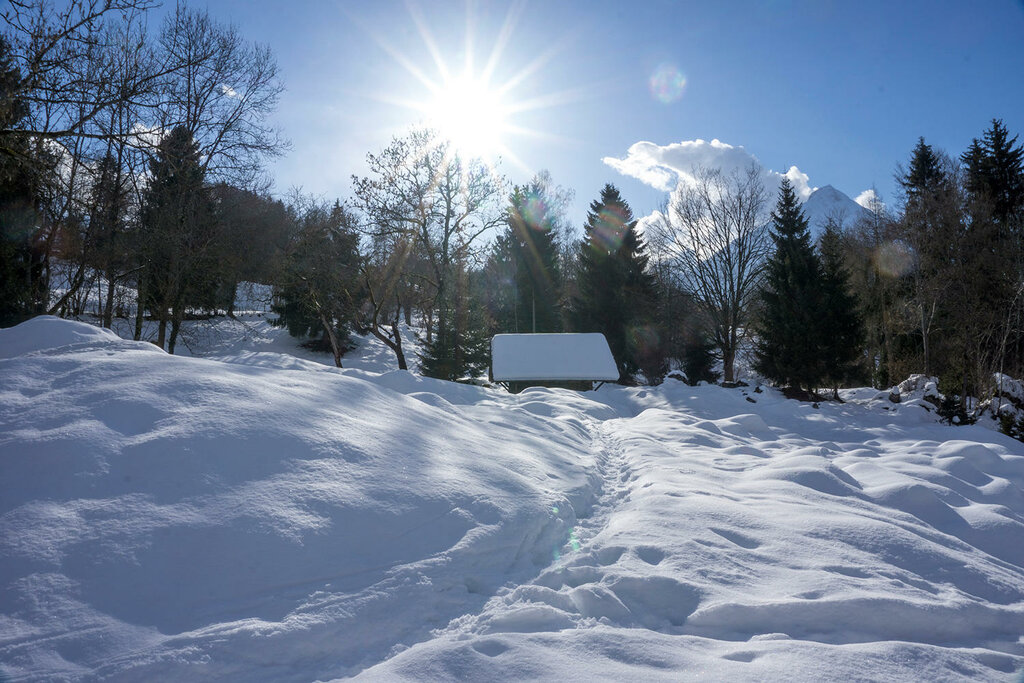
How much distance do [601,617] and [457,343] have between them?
18583 millimetres

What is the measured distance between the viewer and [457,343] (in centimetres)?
2098

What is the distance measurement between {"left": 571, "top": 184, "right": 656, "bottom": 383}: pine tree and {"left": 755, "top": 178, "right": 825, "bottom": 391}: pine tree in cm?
780

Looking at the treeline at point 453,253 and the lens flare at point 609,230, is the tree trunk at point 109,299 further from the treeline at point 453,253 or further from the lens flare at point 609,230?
the lens flare at point 609,230

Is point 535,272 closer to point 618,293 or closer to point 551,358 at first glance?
point 618,293

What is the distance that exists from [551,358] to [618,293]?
34.0 feet

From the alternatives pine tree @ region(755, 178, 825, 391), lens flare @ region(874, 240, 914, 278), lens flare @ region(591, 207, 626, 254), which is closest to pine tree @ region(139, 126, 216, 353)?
lens flare @ region(591, 207, 626, 254)

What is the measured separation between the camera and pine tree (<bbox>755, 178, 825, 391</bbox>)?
64.6 feet

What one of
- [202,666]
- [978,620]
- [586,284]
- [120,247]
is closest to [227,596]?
[202,666]

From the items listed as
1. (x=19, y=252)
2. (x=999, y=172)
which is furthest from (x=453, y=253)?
(x=999, y=172)

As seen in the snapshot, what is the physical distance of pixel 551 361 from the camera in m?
19.6

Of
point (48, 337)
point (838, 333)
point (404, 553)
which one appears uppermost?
point (838, 333)

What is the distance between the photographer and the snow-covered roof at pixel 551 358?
1878 cm

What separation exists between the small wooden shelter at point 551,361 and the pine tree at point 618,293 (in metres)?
7.54

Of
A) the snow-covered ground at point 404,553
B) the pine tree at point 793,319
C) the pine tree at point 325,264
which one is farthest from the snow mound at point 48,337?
the pine tree at point 793,319
